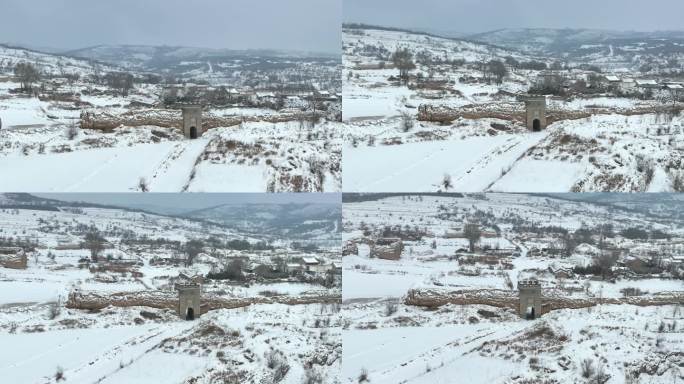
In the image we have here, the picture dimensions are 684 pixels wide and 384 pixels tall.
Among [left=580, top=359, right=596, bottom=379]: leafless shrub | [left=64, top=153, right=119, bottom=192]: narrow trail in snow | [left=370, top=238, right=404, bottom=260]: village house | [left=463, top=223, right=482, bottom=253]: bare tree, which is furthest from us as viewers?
[left=463, top=223, right=482, bottom=253]: bare tree

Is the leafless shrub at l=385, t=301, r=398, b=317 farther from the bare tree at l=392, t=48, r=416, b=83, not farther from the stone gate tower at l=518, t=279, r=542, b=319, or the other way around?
the bare tree at l=392, t=48, r=416, b=83

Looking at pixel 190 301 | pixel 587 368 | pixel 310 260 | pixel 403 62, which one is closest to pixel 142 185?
pixel 190 301

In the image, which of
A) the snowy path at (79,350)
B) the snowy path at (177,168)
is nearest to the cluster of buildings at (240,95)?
the snowy path at (177,168)

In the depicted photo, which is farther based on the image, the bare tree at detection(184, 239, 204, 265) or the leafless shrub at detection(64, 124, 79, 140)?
the bare tree at detection(184, 239, 204, 265)

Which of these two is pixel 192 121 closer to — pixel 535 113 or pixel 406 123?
pixel 406 123

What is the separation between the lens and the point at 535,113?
242 inches

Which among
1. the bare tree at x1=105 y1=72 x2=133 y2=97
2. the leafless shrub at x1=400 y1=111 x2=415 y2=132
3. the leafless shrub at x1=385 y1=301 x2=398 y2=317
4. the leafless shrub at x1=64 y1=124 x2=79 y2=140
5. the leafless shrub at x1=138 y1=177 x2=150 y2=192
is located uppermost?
the bare tree at x1=105 y1=72 x2=133 y2=97

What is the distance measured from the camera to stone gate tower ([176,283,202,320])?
6020 mm

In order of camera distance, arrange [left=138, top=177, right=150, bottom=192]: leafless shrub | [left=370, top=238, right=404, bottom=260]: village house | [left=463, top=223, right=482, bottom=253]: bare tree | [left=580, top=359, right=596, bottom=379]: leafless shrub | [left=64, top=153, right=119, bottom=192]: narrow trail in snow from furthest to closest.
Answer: [left=463, top=223, right=482, bottom=253]: bare tree < [left=370, top=238, right=404, bottom=260]: village house < [left=580, top=359, right=596, bottom=379]: leafless shrub < [left=138, top=177, right=150, bottom=192]: leafless shrub < [left=64, top=153, right=119, bottom=192]: narrow trail in snow

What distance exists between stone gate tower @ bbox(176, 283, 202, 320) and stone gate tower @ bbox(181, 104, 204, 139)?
1.12 metres

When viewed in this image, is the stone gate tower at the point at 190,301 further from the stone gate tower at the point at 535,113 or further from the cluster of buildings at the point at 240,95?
the stone gate tower at the point at 535,113

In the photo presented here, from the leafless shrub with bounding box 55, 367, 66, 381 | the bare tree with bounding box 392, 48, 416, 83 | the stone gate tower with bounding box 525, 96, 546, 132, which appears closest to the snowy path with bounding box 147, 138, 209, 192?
the leafless shrub with bounding box 55, 367, 66, 381

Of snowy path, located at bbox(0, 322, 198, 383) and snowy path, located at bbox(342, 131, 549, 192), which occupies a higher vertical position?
snowy path, located at bbox(342, 131, 549, 192)

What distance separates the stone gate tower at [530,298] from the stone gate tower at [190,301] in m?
2.40
